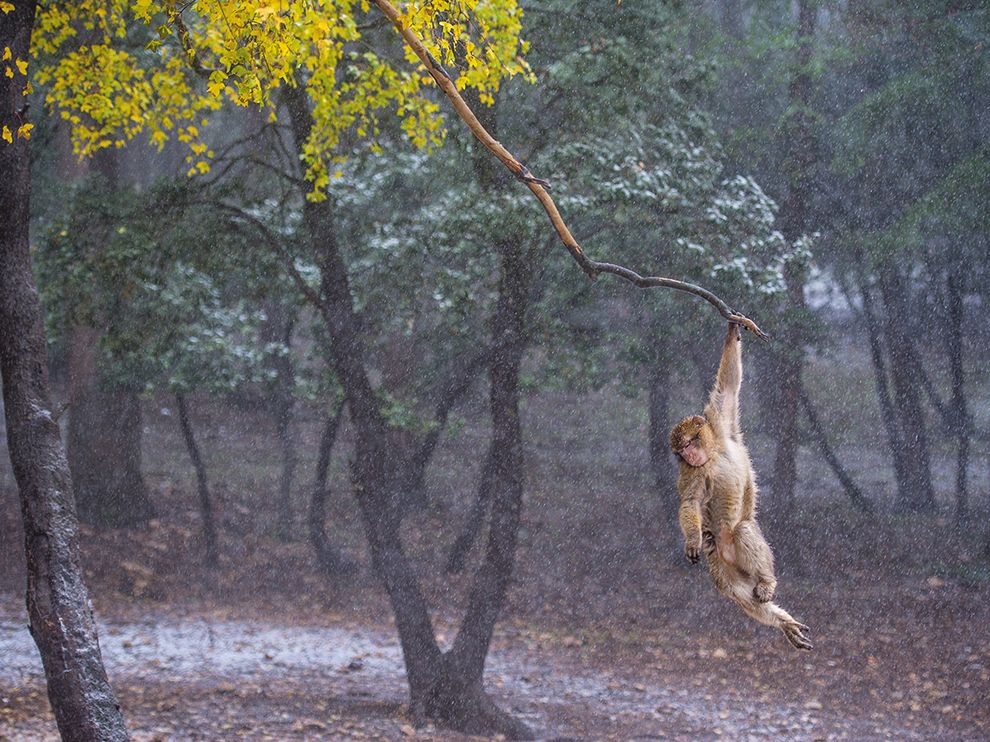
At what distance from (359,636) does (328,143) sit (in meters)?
6.01

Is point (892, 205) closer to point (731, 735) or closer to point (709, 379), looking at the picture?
point (709, 379)

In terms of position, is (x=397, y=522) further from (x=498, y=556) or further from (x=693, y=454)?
(x=693, y=454)

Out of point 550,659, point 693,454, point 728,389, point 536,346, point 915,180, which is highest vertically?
point 915,180

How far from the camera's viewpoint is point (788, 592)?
12.2m

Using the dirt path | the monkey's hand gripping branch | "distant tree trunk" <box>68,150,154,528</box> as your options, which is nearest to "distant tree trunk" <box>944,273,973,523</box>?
the dirt path

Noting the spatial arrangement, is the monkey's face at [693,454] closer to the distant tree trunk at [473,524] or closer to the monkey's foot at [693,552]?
the monkey's foot at [693,552]

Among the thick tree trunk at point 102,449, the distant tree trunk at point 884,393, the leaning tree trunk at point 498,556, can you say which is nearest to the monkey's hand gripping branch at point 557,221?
the leaning tree trunk at point 498,556

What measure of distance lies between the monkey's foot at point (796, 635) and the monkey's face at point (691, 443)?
548 mm

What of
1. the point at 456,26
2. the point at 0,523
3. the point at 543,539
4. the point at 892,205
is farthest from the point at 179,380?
the point at 892,205

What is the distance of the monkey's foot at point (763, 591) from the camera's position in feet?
10.5

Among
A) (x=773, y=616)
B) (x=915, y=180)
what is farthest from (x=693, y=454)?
(x=915, y=180)

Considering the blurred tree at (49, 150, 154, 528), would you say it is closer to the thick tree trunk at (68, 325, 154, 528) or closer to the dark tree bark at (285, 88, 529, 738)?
the thick tree trunk at (68, 325, 154, 528)

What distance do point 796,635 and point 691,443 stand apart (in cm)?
65

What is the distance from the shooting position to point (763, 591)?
3.21 meters
